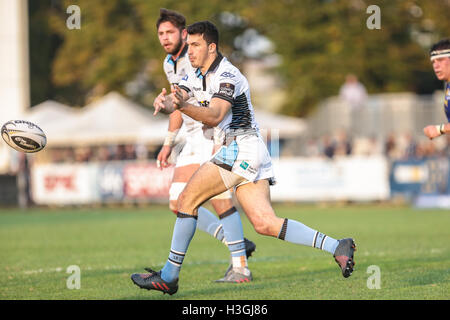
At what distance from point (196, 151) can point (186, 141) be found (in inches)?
10.1

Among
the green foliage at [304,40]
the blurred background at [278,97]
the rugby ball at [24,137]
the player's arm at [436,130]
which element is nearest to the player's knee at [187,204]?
the rugby ball at [24,137]

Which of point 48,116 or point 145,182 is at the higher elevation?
point 48,116

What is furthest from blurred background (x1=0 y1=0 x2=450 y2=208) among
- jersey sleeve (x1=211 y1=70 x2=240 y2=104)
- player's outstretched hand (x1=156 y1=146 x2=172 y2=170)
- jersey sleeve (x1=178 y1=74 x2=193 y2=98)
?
jersey sleeve (x1=211 y1=70 x2=240 y2=104)

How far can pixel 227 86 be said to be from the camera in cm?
725

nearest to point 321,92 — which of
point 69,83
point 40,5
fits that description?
point 69,83

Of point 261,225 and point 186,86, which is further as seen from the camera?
point 186,86

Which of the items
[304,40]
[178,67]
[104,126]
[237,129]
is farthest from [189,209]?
[304,40]

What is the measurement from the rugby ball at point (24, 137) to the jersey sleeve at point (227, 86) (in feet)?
6.32

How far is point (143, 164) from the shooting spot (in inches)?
1054

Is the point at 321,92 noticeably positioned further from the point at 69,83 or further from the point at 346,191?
the point at 69,83

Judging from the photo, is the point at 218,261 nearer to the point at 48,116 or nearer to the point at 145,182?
the point at 145,182

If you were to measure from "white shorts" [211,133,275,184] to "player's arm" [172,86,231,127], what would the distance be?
554 mm

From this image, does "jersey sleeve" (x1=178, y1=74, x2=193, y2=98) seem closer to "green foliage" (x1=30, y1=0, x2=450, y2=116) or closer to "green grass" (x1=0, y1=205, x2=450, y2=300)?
"green grass" (x1=0, y1=205, x2=450, y2=300)
